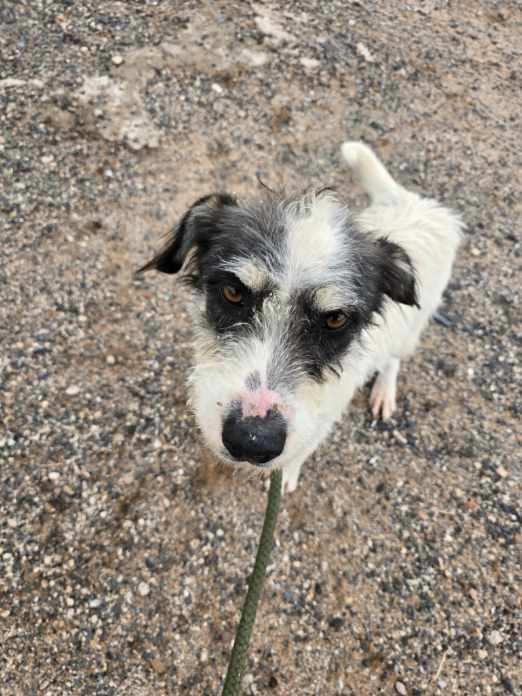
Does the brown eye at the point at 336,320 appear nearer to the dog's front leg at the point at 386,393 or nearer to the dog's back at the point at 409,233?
the dog's back at the point at 409,233

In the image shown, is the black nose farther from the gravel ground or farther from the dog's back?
the gravel ground

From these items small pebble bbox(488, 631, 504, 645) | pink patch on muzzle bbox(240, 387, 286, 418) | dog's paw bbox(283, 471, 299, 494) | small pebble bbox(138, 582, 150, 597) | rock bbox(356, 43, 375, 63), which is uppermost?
rock bbox(356, 43, 375, 63)

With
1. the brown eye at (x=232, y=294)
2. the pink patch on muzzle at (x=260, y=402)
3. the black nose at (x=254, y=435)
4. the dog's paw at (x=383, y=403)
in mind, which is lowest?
the dog's paw at (x=383, y=403)

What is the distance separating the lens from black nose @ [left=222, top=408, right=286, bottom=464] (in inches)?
97.3

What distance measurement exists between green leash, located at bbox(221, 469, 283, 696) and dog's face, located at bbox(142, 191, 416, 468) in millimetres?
391

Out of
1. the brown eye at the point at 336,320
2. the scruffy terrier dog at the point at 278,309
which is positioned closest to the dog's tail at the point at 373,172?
the scruffy terrier dog at the point at 278,309

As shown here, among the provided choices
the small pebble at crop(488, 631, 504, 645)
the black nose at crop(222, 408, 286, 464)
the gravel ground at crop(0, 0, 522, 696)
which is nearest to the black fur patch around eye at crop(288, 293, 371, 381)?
the black nose at crop(222, 408, 286, 464)

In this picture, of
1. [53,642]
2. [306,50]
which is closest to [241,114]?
[306,50]

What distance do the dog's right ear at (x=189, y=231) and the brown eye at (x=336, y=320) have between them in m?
0.95

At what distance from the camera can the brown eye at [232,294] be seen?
2.82 m

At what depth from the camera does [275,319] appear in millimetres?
2746

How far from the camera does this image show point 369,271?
10.3 ft

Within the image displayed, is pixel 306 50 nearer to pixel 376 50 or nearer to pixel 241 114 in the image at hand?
pixel 376 50

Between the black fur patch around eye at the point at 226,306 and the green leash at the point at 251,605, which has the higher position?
the black fur patch around eye at the point at 226,306
